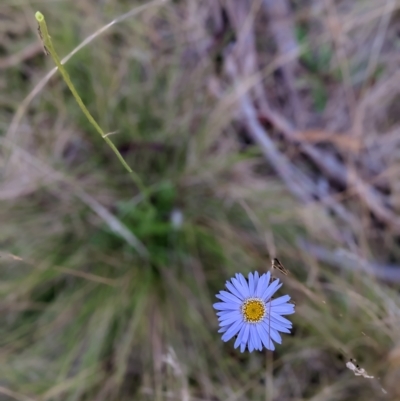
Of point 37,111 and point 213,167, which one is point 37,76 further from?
point 213,167

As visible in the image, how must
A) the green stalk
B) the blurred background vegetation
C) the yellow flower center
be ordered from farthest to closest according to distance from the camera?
the blurred background vegetation
the yellow flower center
the green stalk

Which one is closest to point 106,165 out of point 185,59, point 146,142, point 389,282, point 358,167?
point 146,142

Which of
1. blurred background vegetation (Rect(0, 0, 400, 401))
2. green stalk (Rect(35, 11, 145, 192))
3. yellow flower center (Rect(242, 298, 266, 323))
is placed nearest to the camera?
green stalk (Rect(35, 11, 145, 192))

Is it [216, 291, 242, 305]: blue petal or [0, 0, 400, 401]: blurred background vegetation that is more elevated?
[0, 0, 400, 401]: blurred background vegetation

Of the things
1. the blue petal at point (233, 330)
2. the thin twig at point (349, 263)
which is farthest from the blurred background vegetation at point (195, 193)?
the blue petal at point (233, 330)

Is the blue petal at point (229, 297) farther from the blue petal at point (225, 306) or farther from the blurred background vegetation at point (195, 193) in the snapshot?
the blurred background vegetation at point (195, 193)

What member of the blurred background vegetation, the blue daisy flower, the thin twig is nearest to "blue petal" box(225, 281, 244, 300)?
the blue daisy flower

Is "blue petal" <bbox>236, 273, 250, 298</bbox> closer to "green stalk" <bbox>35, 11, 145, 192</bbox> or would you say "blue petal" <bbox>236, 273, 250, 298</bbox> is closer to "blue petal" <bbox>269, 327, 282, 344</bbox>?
"blue petal" <bbox>269, 327, 282, 344</bbox>
